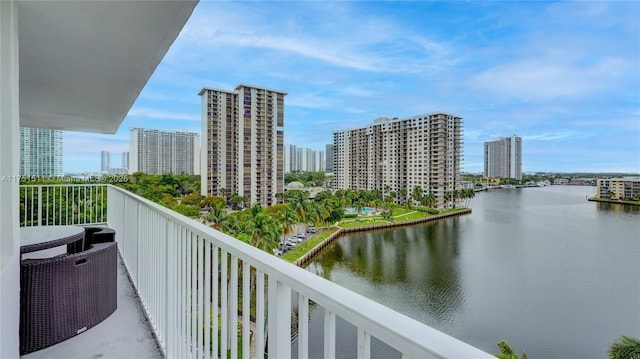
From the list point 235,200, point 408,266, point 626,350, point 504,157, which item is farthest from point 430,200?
point 626,350

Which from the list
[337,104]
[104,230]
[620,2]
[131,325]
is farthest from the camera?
[337,104]

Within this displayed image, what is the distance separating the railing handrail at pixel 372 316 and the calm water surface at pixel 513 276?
935 cm

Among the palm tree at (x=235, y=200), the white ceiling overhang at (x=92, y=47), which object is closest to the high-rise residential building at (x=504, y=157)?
the palm tree at (x=235, y=200)

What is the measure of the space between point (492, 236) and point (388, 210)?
1165 cm

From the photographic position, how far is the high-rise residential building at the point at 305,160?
57541 mm

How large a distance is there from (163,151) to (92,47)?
3128cm

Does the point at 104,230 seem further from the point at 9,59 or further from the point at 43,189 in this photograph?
the point at 43,189

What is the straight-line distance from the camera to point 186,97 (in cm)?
4288

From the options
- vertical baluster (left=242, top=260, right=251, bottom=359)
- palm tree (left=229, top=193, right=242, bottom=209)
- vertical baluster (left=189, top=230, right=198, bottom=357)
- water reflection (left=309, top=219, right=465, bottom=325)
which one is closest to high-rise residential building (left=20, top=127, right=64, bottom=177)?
vertical baluster (left=189, top=230, right=198, bottom=357)

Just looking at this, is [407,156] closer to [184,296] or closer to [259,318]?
[184,296]

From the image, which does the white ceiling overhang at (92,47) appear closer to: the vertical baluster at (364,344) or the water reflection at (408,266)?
the vertical baluster at (364,344)

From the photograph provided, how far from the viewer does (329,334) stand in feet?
1.93

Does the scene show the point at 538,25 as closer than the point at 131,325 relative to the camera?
No

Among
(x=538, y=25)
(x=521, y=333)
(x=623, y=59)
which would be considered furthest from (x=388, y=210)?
(x=623, y=59)
